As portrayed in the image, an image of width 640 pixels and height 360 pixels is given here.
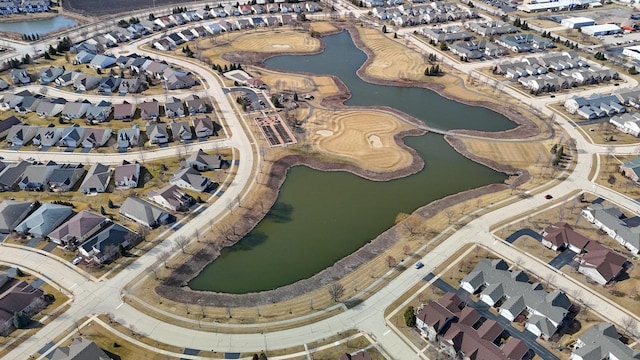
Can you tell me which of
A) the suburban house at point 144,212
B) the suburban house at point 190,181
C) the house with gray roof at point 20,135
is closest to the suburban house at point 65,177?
the suburban house at point 144,212

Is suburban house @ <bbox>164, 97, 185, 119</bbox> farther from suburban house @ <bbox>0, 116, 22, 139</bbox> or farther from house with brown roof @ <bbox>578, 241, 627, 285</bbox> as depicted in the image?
house with brown roof @ <bbox>578, 241, 627, 285</bbox>

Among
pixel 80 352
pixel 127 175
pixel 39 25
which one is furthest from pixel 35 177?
pixel 39 25

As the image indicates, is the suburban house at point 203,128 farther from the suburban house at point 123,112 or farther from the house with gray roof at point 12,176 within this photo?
the house with gray roof at point 12,176

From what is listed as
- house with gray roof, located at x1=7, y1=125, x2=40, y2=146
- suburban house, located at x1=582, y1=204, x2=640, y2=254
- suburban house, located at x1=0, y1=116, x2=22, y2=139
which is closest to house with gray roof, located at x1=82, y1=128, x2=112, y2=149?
house with gray roof, located at x1=7, y1=125, x2=40, y2=146

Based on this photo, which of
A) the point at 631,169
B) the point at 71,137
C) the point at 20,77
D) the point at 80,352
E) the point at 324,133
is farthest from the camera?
the point at 20,77

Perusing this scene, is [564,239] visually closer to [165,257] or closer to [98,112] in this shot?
[165,257]
